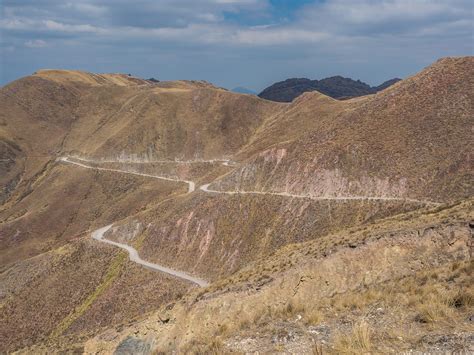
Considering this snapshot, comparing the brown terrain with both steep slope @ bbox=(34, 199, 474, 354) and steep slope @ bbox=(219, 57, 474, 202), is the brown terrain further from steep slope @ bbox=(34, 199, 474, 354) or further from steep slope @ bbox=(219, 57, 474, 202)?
steep slope @ bbox=(219, 57, 474, 202)

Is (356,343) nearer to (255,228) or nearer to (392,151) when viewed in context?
(255,228)

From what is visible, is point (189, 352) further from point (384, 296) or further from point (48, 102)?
point (48, 102)

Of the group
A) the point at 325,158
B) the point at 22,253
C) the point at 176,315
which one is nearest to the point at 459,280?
the point at 176,315

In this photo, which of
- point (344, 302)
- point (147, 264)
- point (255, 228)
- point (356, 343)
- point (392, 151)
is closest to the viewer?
point (356, 343)

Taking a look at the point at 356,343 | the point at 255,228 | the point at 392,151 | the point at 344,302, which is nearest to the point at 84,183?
the point at 255,228

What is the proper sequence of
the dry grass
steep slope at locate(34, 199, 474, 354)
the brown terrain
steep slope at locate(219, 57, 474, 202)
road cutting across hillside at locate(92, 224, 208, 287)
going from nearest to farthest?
the dry grass, steep slope at locate(34, 199, 474, 354), the brown terrain, steep slope at locate(219, 57, 474, 202), road cutting across hillside at locate(92, 224, 208, 287)

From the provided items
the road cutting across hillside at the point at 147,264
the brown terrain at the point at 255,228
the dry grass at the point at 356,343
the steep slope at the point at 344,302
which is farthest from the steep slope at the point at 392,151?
the dry grass at the point at 356,343

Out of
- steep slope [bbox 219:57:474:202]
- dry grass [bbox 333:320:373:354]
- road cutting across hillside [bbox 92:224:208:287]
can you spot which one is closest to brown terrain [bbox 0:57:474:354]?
dry grass [bbox 333:320:373:354]

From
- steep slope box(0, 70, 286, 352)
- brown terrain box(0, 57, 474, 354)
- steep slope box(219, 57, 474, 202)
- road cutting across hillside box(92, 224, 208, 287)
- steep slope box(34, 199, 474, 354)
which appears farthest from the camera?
steep slope box(0, 70, 286, 352)

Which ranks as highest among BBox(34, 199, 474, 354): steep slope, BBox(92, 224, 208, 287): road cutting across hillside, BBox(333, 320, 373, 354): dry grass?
BBox(333, 320, 373, 354): dry grass

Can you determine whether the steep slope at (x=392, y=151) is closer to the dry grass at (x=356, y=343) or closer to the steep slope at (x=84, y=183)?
the steep slope at (x=84, y=183)
